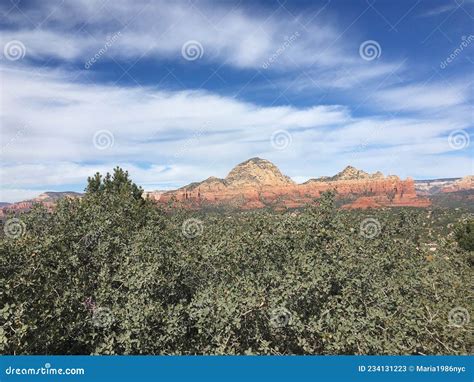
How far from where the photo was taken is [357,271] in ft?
45.0

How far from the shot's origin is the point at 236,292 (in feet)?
40.1

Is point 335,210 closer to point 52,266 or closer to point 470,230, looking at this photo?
point 52,266

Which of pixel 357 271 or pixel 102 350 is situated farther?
pixel 357 271

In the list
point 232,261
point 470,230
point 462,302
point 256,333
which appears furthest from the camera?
point 470,230

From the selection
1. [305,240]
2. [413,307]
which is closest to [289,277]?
[305,240]

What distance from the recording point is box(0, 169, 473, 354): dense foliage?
446 inches

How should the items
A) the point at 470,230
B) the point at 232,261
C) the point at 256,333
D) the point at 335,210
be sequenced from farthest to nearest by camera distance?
the point at 470,230 < the point at 335,210 < the point at 232,261 < the point at 256,333

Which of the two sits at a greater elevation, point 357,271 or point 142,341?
point 357,271

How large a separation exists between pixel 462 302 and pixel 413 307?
2672 mm

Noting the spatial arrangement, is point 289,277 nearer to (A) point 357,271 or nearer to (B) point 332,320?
(B) point 332,320

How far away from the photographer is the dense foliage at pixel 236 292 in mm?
11320

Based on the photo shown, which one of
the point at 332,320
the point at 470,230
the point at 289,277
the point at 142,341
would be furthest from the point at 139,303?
the point at 470,230

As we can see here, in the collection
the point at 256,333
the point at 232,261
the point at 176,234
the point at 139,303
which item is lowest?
the point at 256,333

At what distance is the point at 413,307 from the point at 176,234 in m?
10.3
